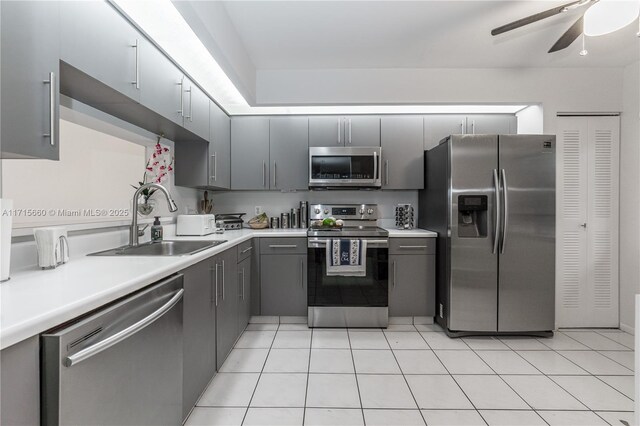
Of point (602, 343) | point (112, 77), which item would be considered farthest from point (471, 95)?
point (112, 77)

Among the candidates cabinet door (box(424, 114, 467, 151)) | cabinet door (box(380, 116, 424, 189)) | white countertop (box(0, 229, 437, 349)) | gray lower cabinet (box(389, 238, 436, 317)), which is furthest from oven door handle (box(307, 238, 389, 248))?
white countertop (box(0, 229, 437, 349))

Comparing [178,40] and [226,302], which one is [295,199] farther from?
[178,40]

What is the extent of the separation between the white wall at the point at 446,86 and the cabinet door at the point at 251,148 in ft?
1.08

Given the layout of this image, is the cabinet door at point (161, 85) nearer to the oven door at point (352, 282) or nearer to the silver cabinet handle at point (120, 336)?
the silver cabinet handle at point (120, 336)

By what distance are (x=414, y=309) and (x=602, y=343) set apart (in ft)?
5.13

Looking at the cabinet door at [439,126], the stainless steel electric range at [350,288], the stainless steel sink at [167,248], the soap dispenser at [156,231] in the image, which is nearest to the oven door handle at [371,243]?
the stainless steel electric range at [350,288]

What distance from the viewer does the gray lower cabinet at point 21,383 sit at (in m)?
0.71

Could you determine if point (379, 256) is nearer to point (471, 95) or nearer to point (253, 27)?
point (471, 95)

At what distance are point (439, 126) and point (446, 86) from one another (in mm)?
409

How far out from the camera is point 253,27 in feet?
8.04

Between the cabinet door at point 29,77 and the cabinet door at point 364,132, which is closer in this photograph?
the cabinet door at point 29,77

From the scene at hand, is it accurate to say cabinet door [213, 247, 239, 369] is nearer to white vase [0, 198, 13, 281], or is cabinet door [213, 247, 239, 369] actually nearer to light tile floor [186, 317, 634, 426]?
light tile floor [186, 317, 634, 426]

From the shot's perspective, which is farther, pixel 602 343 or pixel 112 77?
pixel 602 343

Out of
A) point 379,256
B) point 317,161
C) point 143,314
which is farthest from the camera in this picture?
point 317,161
